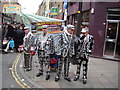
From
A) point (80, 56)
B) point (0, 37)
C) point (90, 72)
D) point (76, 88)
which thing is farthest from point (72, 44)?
point (0, 37)

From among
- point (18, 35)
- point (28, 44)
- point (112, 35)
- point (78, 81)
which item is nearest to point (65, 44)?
point (78, 81)

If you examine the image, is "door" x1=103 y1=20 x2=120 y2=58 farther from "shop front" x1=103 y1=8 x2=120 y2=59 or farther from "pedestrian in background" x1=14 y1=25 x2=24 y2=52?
"pedestrian in background" x1=14 y1=25 x2=24 y2=52

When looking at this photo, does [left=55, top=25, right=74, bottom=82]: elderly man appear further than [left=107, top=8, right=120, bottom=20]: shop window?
No

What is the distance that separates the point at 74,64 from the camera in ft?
26.2

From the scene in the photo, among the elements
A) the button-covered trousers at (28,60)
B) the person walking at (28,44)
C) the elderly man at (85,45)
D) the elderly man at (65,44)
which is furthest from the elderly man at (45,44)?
the button-covered trousers at (28,60)

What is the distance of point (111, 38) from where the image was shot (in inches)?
400

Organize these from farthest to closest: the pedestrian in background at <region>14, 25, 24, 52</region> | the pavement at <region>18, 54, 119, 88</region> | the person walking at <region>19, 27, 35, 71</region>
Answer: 1. the pedestrian in background at <region>14, 25, 24, 52</region>
2. the person walking at <region>19, 27, 35, 71</region>
3. the pavement at <region>18, 54, 119, 88</region>

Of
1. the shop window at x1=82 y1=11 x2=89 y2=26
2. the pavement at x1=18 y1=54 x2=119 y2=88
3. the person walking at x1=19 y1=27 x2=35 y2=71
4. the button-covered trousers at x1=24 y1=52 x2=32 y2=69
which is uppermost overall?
the shop window at x1=82 y1=11 x2=89 y2=26

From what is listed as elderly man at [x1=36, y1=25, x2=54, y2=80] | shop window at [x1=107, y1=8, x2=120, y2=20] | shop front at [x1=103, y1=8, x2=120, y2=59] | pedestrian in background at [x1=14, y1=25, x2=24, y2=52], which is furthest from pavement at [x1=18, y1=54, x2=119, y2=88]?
pedestrian in background at [x1=14, y1=25, x2=24, y2=52]

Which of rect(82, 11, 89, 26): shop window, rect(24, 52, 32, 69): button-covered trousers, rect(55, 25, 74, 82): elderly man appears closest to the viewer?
rect(55, 25, 74, 82): elderly man

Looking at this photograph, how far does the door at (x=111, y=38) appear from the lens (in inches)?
393

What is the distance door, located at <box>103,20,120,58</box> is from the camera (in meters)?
9.98

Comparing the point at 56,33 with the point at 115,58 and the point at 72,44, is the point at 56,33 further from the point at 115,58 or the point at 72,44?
the point at 115,58

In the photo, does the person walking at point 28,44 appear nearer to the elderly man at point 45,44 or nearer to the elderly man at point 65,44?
the elderly man at point 45,44
